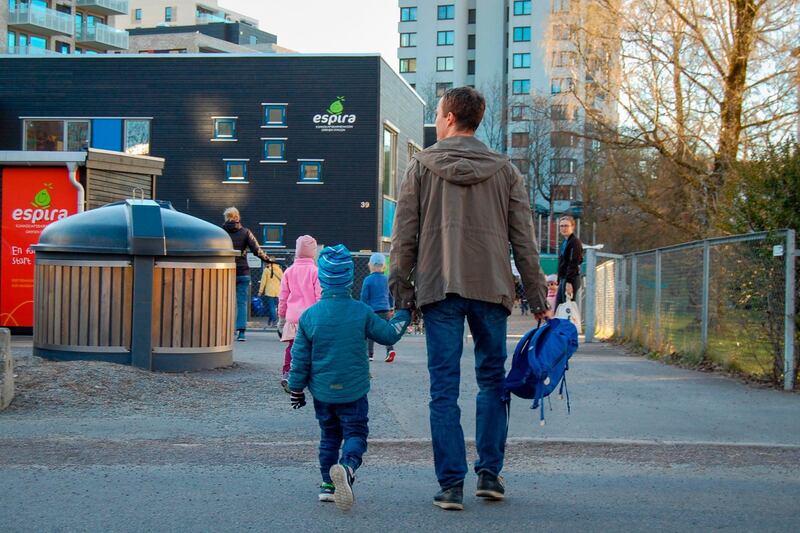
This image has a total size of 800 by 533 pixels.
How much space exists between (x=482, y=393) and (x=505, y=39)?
91.8 metres

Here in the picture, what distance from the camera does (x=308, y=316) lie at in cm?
552

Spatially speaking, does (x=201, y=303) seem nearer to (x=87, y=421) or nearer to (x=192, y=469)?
(x=87, y=421)

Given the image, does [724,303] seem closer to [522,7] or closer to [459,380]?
[459,380]

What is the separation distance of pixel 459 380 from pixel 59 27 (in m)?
73.0

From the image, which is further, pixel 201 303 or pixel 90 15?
pixel 90 15

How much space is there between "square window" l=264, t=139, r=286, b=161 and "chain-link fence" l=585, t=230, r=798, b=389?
76.9 ft

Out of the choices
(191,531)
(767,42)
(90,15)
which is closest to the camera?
(191,531)

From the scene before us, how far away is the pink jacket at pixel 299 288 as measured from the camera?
992cm

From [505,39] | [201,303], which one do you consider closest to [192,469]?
[201,303]

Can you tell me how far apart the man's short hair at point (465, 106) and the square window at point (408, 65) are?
94.4 m

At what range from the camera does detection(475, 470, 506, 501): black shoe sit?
17.3 ft

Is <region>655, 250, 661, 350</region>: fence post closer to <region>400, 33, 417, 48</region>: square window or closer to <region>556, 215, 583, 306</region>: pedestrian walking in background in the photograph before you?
<region>556, 215, 583, 306</region>: pedestrian walking in background

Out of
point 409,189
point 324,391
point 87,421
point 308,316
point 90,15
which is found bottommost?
point 87,421

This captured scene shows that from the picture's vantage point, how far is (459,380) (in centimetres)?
519
